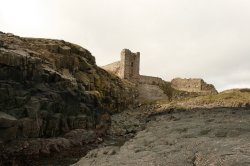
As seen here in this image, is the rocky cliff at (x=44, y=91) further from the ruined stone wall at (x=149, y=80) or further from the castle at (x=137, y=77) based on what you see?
the ruined stone wall at (x=149, y=80)

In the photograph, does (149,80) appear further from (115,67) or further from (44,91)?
(44,91)

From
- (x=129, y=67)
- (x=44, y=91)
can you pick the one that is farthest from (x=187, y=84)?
(x=44, y=91)

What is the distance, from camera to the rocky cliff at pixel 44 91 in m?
50.2

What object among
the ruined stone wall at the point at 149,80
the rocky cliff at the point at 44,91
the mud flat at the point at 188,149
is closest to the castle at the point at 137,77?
the ruined stone wall at the point at 149,80

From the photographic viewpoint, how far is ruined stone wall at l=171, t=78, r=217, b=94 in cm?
11775

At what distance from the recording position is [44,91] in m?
56.8

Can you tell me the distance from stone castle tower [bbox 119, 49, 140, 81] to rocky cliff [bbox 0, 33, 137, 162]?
24559 millimetres

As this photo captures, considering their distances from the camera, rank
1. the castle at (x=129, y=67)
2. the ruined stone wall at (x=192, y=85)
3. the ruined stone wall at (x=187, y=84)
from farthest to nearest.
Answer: the ruined stone wall at (x=187, y=84)
the ruined stone wall at (x=192, y=85)
the castle at (x=129, y=67)

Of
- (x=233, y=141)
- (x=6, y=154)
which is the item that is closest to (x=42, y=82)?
(x=6, y=154)

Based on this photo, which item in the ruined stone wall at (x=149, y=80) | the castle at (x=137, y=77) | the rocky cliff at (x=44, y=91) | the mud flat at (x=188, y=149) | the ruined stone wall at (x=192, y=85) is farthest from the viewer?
the ruined stone wall at (x=192, y=85)

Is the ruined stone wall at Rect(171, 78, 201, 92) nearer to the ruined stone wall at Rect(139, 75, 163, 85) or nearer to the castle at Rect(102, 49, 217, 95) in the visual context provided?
the castle at Rect(102, 49, 217, 95)

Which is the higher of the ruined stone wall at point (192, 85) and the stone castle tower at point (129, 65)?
the stone castle tower at point (129, 65)

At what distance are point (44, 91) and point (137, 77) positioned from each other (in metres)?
55.8

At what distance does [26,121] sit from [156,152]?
19842 millimetres
